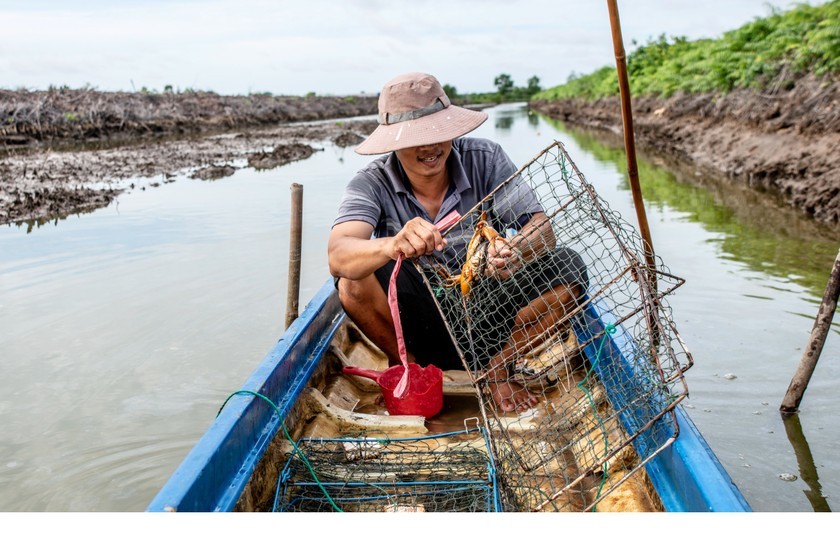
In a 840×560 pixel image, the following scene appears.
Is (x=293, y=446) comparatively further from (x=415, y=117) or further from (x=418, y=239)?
(x=415, y=117)

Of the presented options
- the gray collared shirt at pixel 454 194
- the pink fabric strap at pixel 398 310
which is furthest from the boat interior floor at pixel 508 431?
the gray collared shirt at pixel 454 194

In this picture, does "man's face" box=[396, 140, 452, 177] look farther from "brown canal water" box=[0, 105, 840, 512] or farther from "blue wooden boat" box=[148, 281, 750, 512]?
"brown canal water" box=[0, 105, 840, 512]

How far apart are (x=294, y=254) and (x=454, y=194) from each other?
1788 millimetres

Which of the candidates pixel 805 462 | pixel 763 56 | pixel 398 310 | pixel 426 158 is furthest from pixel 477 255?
pixel 763 56

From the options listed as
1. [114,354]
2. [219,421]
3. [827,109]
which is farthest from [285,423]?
[827,109]

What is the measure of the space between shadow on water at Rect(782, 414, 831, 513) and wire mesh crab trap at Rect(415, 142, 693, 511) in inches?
36.8

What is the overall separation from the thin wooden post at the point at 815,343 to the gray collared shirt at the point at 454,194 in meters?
1.37

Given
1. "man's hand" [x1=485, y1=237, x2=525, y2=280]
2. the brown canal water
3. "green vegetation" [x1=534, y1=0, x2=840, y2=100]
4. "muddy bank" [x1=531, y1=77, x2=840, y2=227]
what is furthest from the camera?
"green vegetation" [x1=534, y1=0, x2=840, y2=100]

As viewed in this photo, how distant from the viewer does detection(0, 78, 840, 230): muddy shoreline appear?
9391mm

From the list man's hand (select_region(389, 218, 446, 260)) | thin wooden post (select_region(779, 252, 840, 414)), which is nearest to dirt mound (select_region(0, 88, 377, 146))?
man's hand (select_region(389, 218, 446, 260))

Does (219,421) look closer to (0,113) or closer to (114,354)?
(114,354)

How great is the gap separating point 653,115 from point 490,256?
18.6 m

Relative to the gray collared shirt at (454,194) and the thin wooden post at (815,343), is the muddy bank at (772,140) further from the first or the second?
the gray collared shirt at (454,194)

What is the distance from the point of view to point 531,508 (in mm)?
2277
